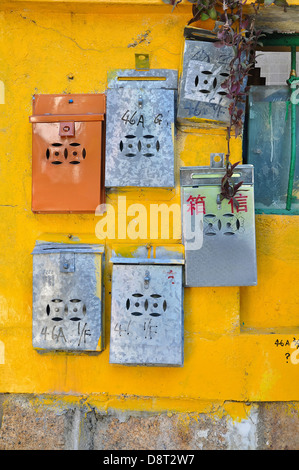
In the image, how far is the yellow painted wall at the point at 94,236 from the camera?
246 centimetres

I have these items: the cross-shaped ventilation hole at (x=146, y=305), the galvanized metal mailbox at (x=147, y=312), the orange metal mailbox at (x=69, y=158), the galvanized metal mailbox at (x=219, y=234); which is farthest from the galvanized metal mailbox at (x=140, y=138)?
the cross-shaped ventilation hole at (x=146, y=305)

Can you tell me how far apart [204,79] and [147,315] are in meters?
1.21

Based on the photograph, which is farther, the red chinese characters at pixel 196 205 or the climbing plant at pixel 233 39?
the red chinese characters at pixel 196 205

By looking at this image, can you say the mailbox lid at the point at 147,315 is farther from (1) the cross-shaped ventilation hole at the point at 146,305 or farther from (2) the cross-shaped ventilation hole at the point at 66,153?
(2) the cross-shaped ventilation hole at the point at 66,153

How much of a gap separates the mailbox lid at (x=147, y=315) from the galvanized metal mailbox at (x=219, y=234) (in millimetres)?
122

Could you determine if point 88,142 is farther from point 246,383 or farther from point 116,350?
point 246,383

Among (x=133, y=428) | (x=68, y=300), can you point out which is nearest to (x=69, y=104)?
(x=68, y=300)

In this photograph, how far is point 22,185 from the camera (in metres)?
2.54

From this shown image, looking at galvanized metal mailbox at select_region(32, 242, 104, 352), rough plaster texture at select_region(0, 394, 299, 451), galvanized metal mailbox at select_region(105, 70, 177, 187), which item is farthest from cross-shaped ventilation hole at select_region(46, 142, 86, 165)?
rough plaster texture at select_region(0, 394, 299, 451)

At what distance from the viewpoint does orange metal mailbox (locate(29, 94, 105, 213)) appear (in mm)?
2412

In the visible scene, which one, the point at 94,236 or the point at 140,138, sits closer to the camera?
the point at 140,138

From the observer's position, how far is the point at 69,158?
7.94ft

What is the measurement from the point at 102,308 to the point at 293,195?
4.09ft

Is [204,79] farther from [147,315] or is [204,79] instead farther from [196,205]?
[147,315]
